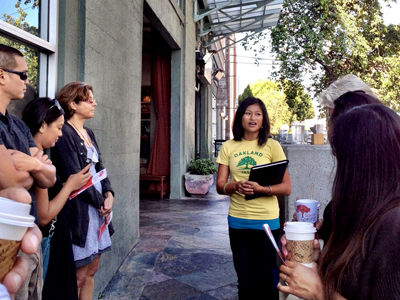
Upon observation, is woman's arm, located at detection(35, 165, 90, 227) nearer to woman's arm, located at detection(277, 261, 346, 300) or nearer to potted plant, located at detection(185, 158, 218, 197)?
woman's arm, located at detection(277, 261, 346, 300)

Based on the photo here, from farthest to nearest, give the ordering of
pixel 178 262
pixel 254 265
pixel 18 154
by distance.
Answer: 1. pixel 178 262
2. pixel 254 265
3. pixel 18 154

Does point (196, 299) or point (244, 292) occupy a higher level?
point (244, 292)

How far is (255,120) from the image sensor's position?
9.20ft

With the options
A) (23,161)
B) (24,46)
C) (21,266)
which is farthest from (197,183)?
(21,266)

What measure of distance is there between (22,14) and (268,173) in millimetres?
2010

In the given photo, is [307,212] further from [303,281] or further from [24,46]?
[24,46]

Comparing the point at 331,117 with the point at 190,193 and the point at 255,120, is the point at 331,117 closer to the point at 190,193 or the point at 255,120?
the point at 255,120

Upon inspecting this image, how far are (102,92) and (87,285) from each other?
70.0 inches

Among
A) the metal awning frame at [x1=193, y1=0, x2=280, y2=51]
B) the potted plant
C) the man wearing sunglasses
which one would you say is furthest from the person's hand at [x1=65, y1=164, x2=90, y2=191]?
the metal awning frame at [x1=193, y1=0, x2=280, y2=51]

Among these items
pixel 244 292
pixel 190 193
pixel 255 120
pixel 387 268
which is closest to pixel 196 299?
pixel 244 292

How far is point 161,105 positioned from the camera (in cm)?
878

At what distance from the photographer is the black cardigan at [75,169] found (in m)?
2.34

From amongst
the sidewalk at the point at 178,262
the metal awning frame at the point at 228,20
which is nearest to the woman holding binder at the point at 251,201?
the sidewalk at the point at 178,262

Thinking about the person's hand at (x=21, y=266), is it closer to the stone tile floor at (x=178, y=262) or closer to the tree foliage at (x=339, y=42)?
the stone tile floor at (x=178, y=262)
